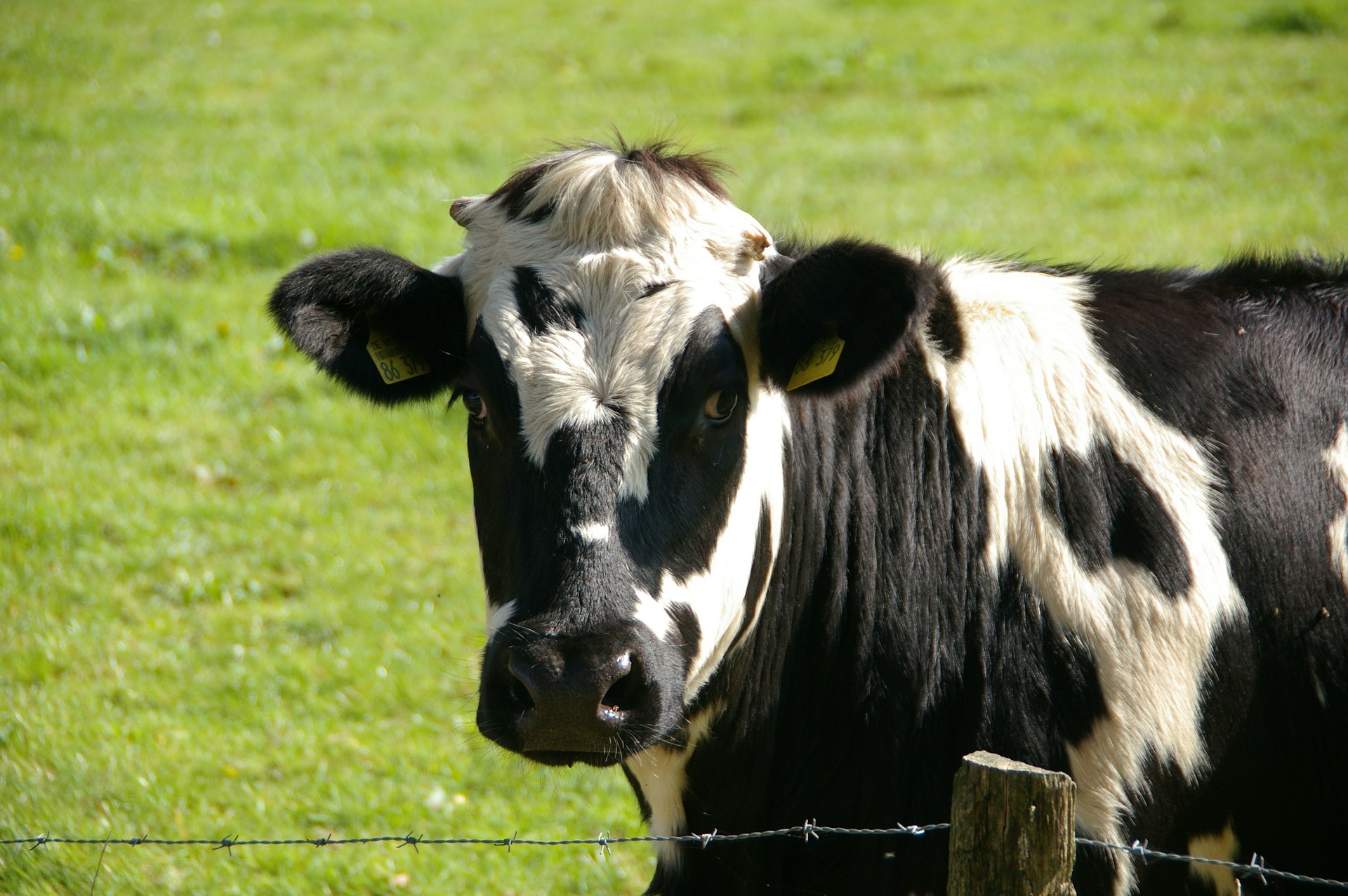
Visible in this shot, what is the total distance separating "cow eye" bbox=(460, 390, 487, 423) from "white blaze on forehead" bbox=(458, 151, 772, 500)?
0.58 ft

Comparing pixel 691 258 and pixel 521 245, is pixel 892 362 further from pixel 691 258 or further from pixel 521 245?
pixel 521 245

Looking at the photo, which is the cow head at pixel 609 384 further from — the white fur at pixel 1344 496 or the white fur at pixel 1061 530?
the white fur at pixel 1344 496

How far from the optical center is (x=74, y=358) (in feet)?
26.5

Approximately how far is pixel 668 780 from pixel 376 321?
1.51 metres

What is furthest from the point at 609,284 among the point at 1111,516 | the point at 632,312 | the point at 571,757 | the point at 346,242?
the point at 346,242

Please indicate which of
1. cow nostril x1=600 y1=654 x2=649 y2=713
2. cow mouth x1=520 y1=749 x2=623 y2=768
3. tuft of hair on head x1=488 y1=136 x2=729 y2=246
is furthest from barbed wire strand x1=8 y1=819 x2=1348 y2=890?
tuft of hair on head x1=488 y1=136 x2=729 y2=246

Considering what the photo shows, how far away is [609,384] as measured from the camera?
2869mm

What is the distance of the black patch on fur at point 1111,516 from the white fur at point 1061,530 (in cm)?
2

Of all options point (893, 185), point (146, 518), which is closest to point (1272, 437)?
point (146, 518)

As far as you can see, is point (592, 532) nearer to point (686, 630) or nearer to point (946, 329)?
point (686, 630)

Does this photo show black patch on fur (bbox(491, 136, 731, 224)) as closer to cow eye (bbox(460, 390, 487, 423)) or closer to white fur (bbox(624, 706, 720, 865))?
cow eye (bbox(460, 390, 487, 423))

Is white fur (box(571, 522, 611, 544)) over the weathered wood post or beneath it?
beneath

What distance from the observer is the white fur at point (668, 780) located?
3.27 m

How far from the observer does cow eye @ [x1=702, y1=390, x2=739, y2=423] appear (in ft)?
9.84
